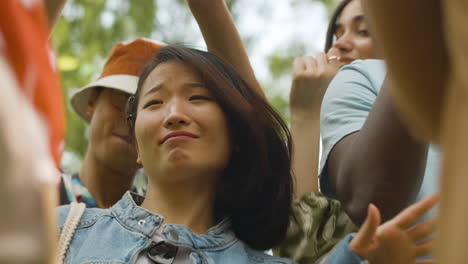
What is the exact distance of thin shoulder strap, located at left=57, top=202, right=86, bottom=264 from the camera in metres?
2.27

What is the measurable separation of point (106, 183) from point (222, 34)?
1.06 m

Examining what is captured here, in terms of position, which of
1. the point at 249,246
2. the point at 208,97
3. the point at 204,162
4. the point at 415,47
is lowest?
the point at 249,246

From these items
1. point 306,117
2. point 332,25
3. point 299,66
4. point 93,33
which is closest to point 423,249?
point 306,117

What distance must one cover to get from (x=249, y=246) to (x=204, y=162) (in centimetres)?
31

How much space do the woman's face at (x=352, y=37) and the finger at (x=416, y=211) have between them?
128 cm

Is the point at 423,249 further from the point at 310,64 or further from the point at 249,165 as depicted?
the point at 310,64

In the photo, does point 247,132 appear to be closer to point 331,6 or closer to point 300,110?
point 300,110

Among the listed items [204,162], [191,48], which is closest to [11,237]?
[204,162]

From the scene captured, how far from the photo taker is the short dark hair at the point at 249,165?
261 cm

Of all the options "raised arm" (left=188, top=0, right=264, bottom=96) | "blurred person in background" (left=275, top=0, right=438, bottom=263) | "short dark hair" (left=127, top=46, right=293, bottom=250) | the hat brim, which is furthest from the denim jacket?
the hat brim

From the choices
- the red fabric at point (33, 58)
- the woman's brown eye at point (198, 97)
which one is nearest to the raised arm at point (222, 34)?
the woman's brown eye at point (198, 97)

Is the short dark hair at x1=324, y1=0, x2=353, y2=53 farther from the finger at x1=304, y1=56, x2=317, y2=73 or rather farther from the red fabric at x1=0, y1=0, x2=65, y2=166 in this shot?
the red fabric at x1=0, y1=0, x2=65, y2=166

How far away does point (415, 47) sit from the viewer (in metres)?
1.26

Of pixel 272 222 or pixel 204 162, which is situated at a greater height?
pixel 204 162
